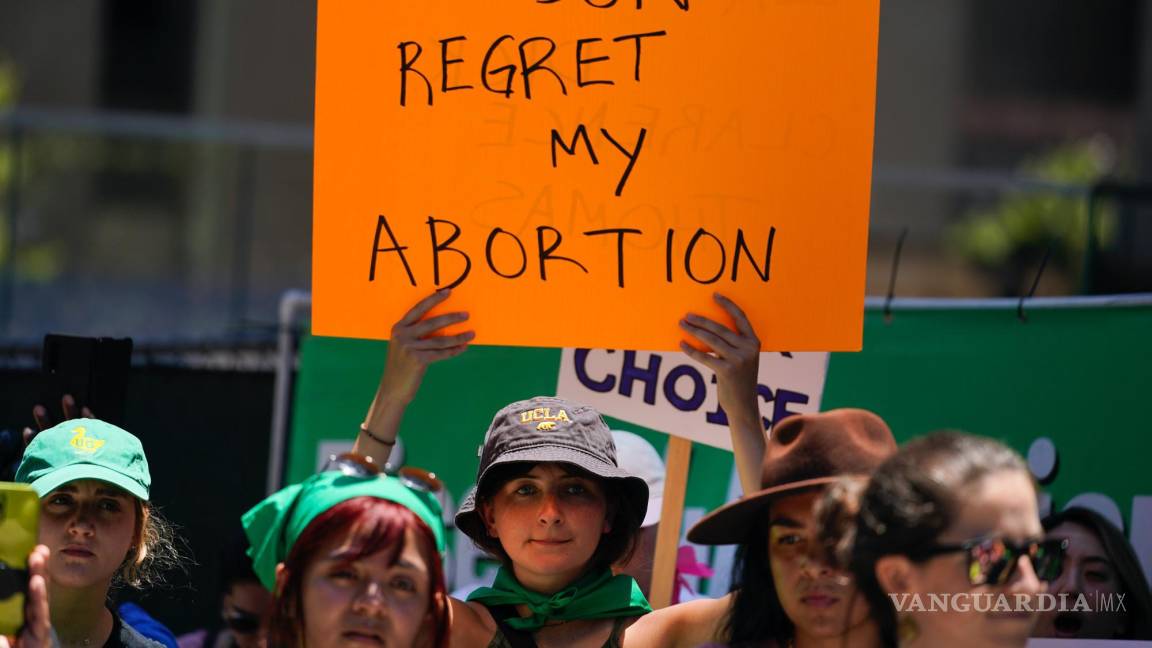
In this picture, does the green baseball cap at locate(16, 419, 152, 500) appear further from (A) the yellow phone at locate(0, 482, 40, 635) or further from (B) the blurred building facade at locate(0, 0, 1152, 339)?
(B) the blurred building facade at locate(0, 0, 1152, 339)

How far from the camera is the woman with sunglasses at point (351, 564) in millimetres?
2510

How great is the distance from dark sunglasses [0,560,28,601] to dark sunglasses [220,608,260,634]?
141cm

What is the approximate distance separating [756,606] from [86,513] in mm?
1323

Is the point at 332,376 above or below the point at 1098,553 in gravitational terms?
above

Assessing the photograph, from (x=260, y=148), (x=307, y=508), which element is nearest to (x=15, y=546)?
(x=307, y=508)

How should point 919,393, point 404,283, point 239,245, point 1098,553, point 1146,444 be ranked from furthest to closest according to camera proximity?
point 239,245, point 919,393, point 1146,444, point 1098,553, point 404,283

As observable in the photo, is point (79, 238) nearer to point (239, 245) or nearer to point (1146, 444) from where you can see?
point (239, 245)

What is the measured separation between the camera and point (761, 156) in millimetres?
3275

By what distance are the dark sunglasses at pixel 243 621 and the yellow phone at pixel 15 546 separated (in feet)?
4.60

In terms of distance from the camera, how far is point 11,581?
93.5 inches

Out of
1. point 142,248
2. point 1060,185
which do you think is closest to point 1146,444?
point 1060,185

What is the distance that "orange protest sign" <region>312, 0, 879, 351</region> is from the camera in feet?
10.7

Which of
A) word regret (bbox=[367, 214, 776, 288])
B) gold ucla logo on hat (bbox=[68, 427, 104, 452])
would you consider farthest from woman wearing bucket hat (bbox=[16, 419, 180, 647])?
word regret (bbox=[367, 214, 776, 288])

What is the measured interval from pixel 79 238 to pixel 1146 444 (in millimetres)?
6202
